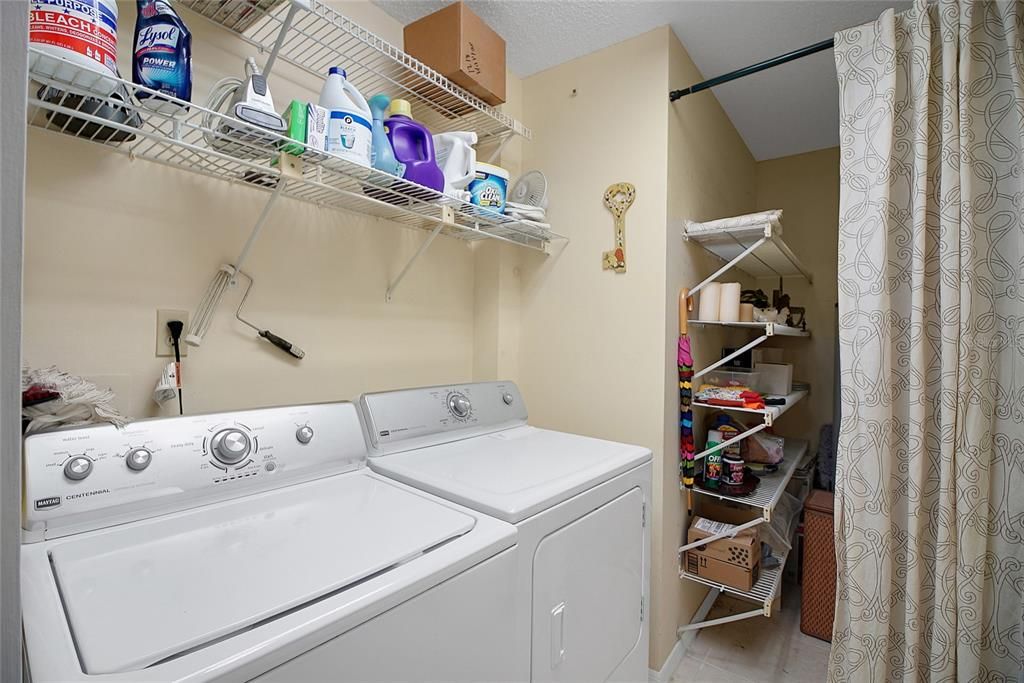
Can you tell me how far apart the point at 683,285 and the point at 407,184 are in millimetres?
1283

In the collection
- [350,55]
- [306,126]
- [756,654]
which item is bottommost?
[756,654]

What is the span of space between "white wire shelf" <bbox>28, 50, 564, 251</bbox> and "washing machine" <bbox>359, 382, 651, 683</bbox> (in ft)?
2.04

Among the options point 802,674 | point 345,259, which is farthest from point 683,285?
point 802,674

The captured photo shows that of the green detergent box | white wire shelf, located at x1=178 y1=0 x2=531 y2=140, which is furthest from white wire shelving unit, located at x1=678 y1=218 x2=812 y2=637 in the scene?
the green detergent box

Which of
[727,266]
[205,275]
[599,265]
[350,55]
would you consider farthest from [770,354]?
[205,275]

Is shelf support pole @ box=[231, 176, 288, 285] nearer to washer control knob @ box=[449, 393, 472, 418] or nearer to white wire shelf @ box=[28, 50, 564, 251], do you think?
white wire shelf @ box=[28, 50, 564, 251]

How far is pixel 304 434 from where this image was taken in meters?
1.14

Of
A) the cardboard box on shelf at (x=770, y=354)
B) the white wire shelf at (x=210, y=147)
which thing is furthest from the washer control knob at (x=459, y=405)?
the cardboard box on shelf at (x=770, y=354)

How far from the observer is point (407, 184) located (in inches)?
52.6

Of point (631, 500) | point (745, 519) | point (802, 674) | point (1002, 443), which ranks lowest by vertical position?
point (802, 674)

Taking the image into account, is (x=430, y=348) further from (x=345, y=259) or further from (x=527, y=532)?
(x=527, y=532)

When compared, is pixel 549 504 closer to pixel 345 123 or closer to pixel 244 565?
pixel 244 565

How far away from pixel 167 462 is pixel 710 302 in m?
1.96

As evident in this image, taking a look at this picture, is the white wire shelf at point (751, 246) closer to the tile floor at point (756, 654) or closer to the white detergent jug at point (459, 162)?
the white detergent jug at point (459, 162)
